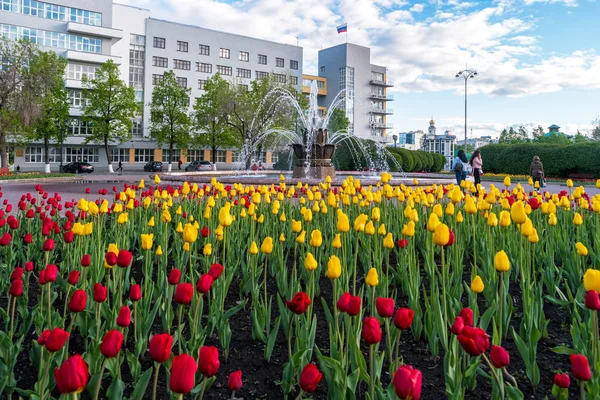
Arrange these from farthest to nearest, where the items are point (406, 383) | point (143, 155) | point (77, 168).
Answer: point (143, 155), point (77, 168), point (406, 383)

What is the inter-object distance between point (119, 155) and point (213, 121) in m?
14.6

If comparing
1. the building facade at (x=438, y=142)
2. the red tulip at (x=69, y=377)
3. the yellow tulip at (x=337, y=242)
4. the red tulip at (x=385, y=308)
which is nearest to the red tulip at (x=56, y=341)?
the red tulip at (x=69, y=377)

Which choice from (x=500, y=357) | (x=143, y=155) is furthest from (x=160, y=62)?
(x=500, y=357)

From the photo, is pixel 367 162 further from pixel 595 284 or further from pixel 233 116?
pixel 595 284

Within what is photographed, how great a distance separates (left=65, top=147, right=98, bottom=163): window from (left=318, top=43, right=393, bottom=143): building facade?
138 ft

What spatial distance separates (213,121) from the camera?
5428 centimetres

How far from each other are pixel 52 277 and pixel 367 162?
4210cm

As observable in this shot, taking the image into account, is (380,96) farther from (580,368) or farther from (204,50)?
(580,368)

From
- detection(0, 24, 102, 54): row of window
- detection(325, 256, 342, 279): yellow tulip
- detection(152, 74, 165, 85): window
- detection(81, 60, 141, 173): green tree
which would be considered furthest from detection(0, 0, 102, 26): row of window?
detection(325, 256, 342, 279): yellow tulip

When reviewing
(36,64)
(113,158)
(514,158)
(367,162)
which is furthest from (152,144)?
(514,158)

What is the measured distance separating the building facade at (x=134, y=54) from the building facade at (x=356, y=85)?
9.63m

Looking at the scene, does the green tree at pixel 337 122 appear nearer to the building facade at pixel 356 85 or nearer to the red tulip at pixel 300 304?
the building facade at pixel 356 85

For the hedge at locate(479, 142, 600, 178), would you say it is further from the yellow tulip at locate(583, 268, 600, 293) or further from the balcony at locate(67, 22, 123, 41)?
the balcony at locate(67, 22, 123, 41)

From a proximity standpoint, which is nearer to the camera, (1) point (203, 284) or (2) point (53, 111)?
(1) point (203, 284)
